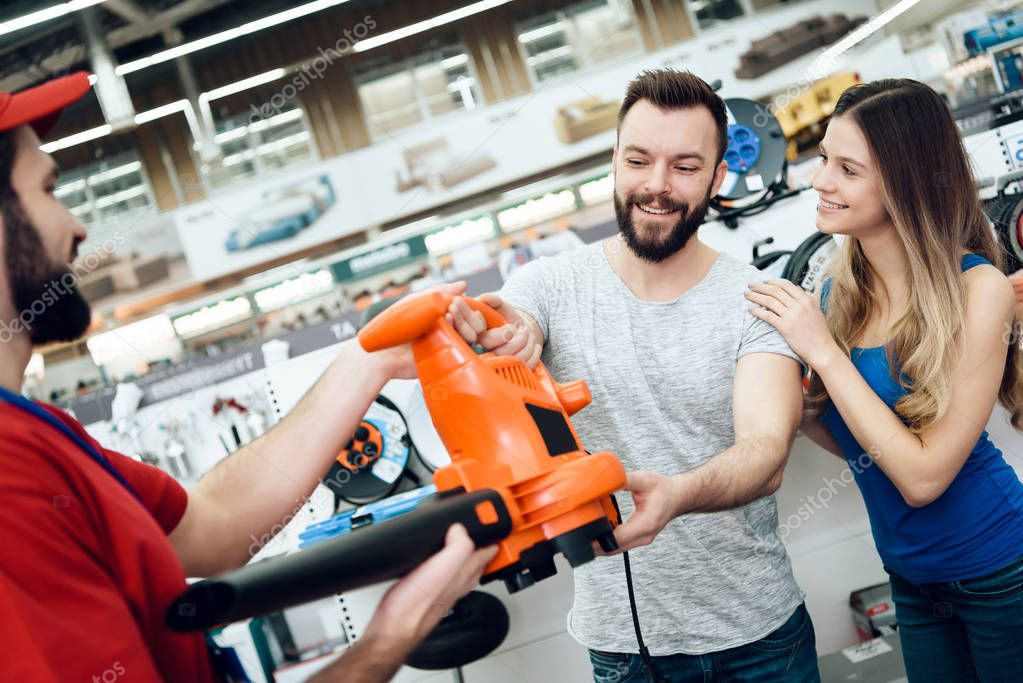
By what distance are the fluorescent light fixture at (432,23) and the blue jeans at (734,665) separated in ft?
32.2

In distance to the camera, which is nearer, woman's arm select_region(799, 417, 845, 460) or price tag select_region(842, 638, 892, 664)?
woman's arm select_region(799, 417, 845, 460)

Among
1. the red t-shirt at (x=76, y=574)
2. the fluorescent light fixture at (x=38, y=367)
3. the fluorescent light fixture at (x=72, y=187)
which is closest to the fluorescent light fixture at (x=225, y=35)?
the fluorescent light fixture at (x=72, y=187)

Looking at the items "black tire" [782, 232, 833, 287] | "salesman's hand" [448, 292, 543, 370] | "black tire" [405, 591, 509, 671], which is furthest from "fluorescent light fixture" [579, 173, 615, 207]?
"salesman's hand" [448, 292, 543, 370]

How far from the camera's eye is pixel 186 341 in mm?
9117

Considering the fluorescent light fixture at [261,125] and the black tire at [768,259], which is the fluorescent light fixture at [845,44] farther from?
the black tire at [768,259]

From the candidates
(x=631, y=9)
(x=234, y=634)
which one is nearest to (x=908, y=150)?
(x=234, y=634)

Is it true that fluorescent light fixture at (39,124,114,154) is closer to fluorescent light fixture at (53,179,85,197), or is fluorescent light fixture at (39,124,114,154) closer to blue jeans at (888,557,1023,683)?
fluorescent light fixture at (53,179,85,197)

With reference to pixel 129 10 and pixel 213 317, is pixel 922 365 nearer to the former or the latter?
pixel 213 317

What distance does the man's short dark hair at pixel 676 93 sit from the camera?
4.92ft

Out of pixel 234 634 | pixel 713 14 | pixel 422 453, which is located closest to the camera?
pixel 422 453

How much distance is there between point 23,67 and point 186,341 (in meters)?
4.17

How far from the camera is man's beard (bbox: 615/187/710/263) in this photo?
151 cm

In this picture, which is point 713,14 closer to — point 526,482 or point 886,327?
point 886,327

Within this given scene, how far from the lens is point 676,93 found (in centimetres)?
150
